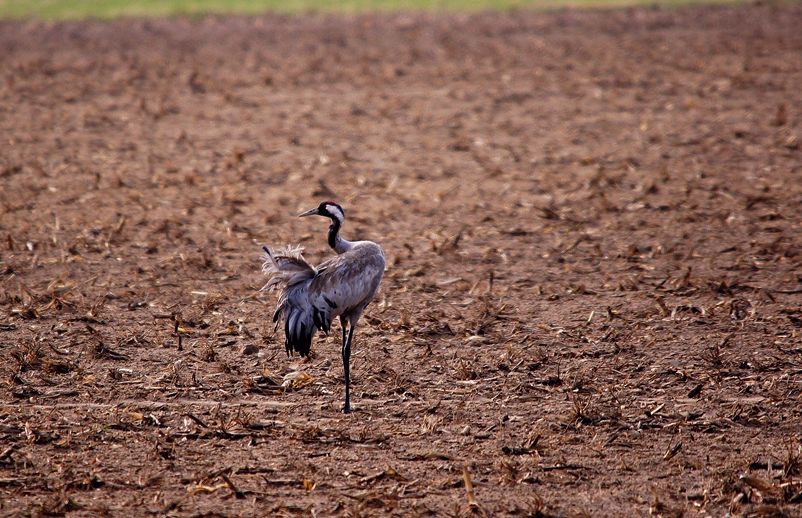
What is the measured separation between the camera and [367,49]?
2328 centimetres

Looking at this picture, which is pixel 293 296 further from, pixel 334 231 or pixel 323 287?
pixel 334 231

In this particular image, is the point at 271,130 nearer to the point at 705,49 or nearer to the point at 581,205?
the point at 581,205

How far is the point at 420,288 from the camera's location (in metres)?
10.6

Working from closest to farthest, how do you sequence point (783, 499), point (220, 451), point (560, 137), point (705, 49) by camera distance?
point (783, 499), point (220, 451), point (560, 137), point (705, 49)

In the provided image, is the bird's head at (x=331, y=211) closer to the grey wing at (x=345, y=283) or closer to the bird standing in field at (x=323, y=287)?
the bird standing in field at (x=323, y=287)

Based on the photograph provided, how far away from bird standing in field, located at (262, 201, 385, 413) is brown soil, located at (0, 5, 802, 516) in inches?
19.7

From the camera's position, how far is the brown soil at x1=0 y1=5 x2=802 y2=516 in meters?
7.11

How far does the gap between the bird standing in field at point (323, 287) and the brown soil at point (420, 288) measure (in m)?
0.50

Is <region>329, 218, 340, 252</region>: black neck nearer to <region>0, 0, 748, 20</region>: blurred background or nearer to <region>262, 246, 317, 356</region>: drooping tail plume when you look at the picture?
<region>262, 246, 317, 356</region>: drooping tail plume

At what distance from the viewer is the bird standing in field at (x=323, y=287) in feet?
27.3

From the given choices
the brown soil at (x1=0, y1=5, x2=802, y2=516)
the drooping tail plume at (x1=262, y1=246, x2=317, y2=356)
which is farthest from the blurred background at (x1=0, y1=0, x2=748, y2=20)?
the drooping tail plume at (x1=262, y1=246, x2=317, y2=356)

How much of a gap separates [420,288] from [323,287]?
2.32m

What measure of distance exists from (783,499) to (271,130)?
12070 mm

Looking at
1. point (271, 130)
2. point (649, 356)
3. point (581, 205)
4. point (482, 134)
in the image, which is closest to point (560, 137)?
point (482, 134)
